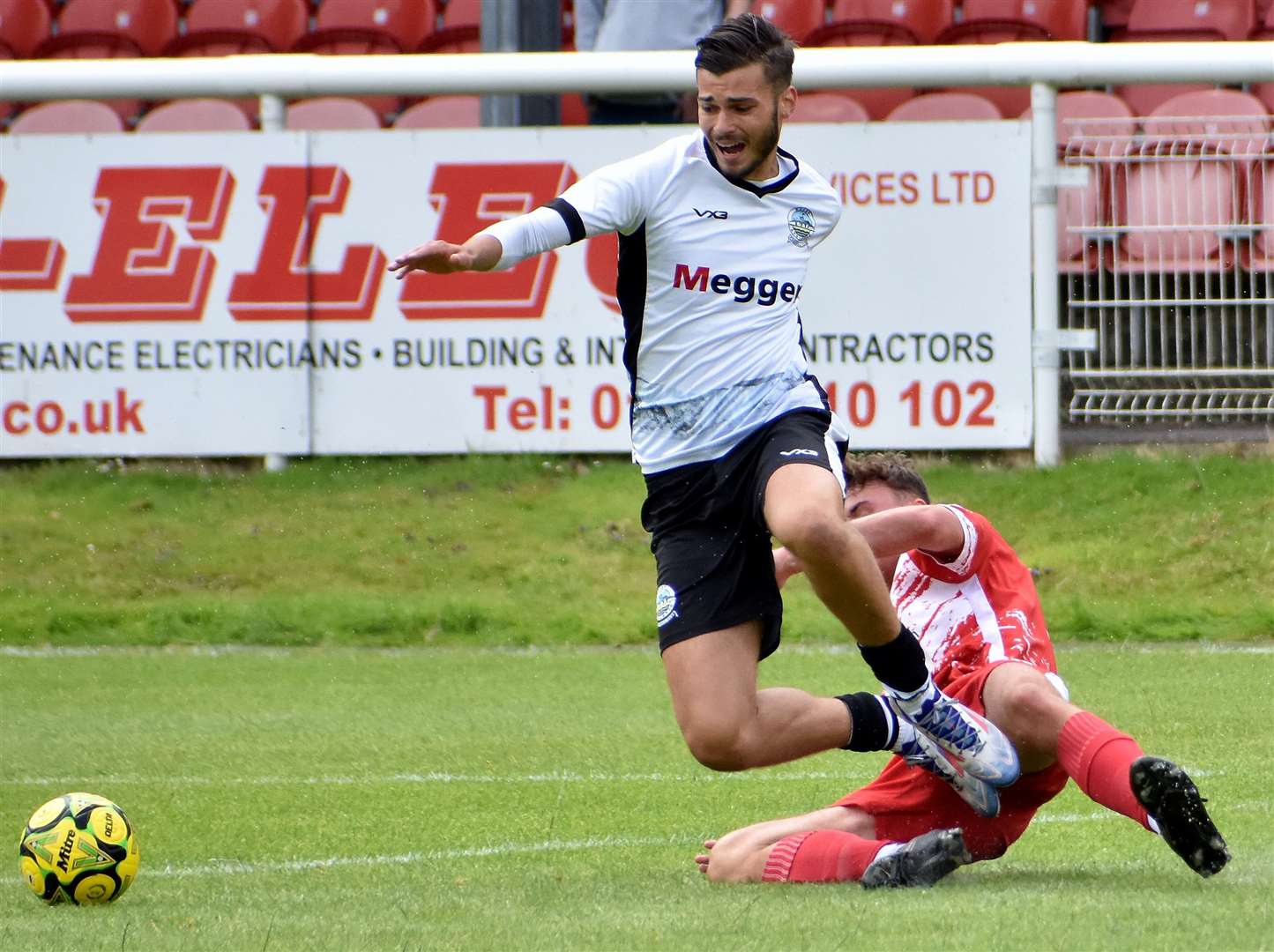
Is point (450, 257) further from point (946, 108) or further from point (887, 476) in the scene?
point (946, 108)

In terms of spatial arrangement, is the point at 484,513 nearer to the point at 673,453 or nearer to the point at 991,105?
the point at 991,105

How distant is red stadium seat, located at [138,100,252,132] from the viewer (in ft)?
44.4

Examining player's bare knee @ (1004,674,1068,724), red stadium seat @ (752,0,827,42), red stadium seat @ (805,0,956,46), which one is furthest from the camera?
red stadium seat @ (752,0,827,42)

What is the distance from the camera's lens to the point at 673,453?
17.7 ft

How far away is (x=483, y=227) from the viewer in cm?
1171

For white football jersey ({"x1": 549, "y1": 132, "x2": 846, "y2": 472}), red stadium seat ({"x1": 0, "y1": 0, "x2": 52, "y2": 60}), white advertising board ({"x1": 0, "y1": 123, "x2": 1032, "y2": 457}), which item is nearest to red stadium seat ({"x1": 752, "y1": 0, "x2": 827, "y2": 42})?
white advertising board ({"x1": 0, "y1": 123, "x2": 1032, "y2": 457})

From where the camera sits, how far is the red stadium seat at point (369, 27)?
15273 mm

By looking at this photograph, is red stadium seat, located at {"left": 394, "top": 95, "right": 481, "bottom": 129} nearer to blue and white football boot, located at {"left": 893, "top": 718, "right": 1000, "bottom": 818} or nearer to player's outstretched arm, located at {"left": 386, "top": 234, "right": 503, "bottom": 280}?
player's outstretched arm, located at {"left": 386, "top": 234, "right": 503, "bottom": 280}

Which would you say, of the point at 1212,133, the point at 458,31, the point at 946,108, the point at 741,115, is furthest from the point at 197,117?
the point at 741,115

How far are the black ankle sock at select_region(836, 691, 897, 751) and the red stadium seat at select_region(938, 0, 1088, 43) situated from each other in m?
10.2

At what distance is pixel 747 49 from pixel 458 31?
10407mm

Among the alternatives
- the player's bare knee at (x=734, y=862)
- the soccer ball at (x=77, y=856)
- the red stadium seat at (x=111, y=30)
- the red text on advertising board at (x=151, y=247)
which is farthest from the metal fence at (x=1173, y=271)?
the red stadium seat at (x=111, y=30)

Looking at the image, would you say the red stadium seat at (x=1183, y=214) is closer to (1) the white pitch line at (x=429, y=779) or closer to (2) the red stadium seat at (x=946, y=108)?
(2) the red stadium seat at (x=946, y=108)

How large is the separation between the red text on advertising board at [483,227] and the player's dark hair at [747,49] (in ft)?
20.7
